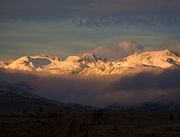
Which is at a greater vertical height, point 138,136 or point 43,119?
point 43,119

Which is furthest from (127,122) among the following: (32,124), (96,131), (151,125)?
Result: (32,124)

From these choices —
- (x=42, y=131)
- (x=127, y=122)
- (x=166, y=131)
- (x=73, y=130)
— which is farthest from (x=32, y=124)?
(x=166, y=131)

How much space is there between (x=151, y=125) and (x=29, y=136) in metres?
20.7

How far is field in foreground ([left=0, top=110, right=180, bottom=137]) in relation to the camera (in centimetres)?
7400

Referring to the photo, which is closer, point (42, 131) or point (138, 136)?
point (138, 136)

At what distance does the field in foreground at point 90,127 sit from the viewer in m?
74.0

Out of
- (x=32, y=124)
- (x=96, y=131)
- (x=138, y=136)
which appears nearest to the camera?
(x=138, y=136)

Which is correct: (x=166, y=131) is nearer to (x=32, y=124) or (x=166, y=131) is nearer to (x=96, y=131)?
(x=96, y=131)

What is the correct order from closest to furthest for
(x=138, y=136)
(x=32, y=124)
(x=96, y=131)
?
(x=138, y=136)
(x=96, y=131)
(x=32, y=124)

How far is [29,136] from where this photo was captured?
7756 cm

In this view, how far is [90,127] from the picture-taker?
78750 millimetres

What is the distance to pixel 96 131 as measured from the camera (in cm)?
7612

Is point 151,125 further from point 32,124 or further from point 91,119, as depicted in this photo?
point 32,124

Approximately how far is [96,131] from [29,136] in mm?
10270
